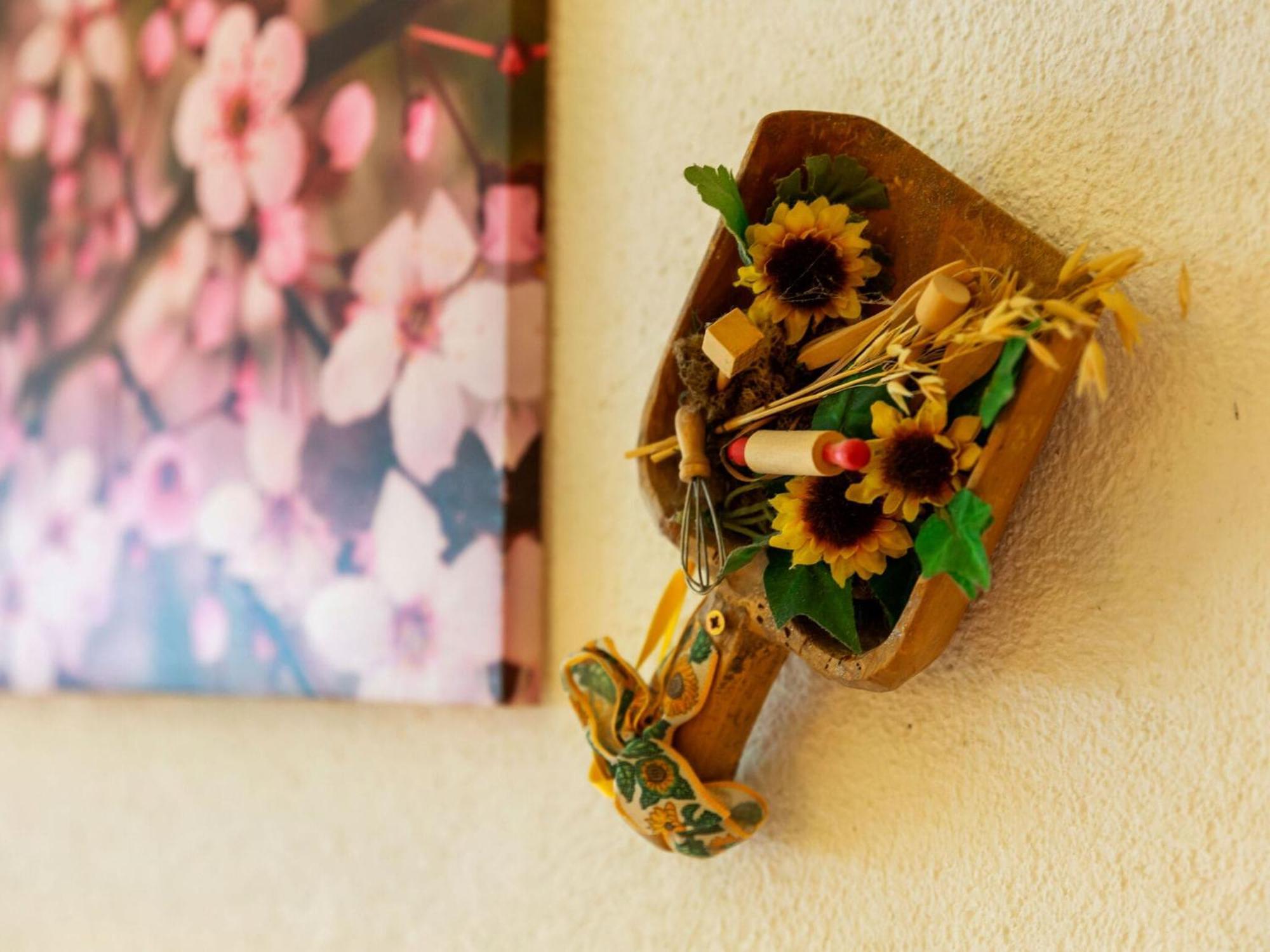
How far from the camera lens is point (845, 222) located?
57 centimetres

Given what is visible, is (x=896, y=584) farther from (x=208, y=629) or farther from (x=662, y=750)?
(x=208, y=629)

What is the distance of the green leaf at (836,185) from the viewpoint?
0.58 m

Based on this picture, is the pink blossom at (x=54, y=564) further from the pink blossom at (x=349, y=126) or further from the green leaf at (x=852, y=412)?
the green leaf at (x=852, y=412)

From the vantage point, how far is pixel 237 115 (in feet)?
3.15

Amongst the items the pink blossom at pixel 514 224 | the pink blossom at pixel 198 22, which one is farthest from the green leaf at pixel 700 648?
the pink blossom at pixel 198 22

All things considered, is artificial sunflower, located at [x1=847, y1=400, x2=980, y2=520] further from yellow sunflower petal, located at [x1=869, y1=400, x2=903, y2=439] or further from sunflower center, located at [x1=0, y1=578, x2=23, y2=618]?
sunflower center, located at [x1=0, y1=578, x2=23, y2=618]

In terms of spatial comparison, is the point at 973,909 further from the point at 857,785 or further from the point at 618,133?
the point at 618,133

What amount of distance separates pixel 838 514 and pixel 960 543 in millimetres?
62

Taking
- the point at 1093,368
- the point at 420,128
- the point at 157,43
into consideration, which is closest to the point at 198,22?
the point at 157,43

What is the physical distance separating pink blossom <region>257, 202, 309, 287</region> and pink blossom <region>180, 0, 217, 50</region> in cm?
19

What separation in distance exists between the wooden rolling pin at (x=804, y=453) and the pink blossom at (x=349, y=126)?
19.9 inches

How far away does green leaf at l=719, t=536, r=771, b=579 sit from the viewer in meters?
0.55

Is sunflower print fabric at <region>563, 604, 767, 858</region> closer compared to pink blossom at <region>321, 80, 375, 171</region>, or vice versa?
sunflower print fabric at <region>563, 604, 767, 858</region>


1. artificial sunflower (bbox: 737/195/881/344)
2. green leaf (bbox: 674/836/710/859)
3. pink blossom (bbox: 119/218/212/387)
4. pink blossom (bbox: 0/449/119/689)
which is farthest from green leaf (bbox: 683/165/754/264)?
pink blossom (bbox: 0/449/119/689)
